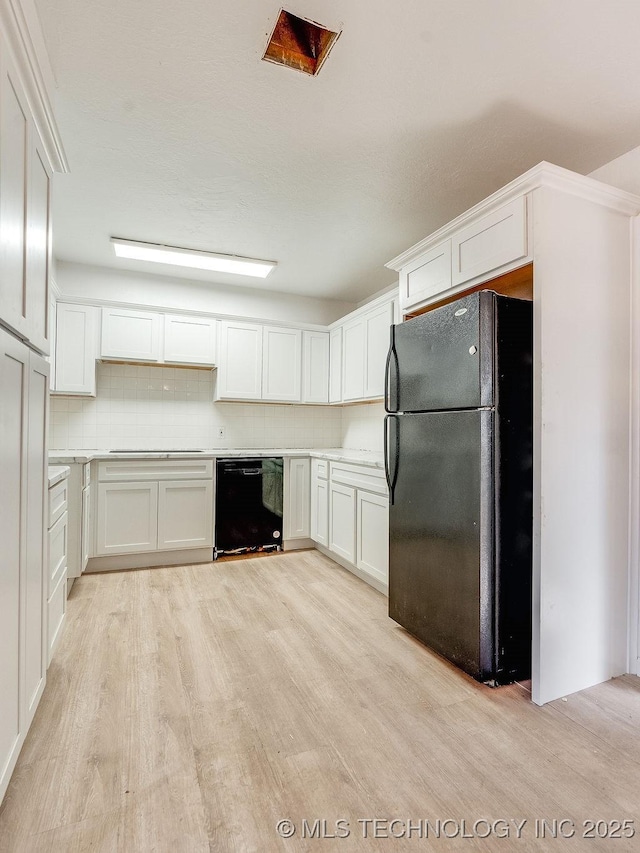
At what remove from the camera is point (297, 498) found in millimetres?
4066

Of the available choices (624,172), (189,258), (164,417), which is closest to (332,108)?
(624,172)

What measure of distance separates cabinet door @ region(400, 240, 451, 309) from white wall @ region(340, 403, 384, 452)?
1.56 m

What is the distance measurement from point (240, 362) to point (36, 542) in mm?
2772

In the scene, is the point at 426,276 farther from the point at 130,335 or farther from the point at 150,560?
the point at 150,560

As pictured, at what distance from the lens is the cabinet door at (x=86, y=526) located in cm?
312

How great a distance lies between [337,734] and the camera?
5.39 ft

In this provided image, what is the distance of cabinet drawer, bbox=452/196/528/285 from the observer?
1.89 metres

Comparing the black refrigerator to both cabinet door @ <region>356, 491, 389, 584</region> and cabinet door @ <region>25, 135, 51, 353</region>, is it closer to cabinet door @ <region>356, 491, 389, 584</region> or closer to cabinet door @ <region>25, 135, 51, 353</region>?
cabinet door @ <region>356, 491, 389, 584</region>

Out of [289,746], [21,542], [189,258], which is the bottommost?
[289,746]

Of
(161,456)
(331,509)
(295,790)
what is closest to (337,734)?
(295,790)

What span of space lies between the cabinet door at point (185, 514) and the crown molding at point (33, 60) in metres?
2.47

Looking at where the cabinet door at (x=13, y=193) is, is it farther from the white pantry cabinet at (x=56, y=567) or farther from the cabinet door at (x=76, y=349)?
the cabinet door at (x=76, y=349)

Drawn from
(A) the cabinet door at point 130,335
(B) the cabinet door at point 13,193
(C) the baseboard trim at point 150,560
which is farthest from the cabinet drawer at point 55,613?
(A) the cabinet door at point 130,335

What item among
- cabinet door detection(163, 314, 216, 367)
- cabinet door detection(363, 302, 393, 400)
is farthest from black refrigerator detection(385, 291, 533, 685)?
cabinet door detection(163, 314, 216, 367)
